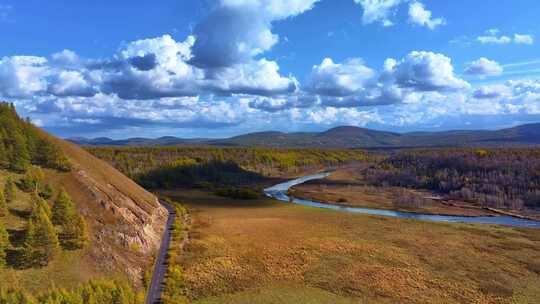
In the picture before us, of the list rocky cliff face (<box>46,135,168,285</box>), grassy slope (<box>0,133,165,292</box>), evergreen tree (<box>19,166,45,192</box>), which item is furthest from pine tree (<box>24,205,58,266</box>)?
evergreen tree (<box>19,166,45,192</box>)

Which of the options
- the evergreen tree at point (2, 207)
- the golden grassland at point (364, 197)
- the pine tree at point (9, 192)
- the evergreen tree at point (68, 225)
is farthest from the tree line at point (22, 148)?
the golden grassland at point (364, 197)

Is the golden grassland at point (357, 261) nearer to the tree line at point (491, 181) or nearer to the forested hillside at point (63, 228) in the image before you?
the forested hillside at point (63, 228)

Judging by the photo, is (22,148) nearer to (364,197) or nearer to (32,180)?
(32,180)

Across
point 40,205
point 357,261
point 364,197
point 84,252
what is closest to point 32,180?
point 40,205

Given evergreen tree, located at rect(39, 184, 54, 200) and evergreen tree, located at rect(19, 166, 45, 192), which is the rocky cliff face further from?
evergreen tree, located at rect(39, 184, 54, 200)

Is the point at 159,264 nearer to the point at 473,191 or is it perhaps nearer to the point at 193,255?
the point at 193,255
